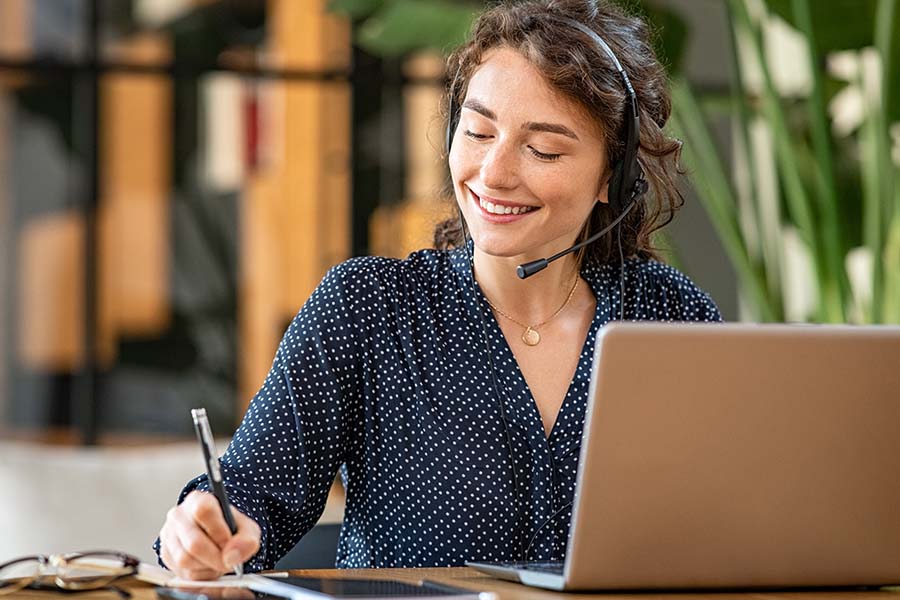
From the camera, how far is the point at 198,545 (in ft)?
3.86

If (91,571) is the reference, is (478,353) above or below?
above

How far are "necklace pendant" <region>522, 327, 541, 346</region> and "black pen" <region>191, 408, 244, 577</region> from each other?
57 cm

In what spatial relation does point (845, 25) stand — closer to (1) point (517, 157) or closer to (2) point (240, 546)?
(1) point (517, 157)

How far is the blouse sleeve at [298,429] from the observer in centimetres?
147

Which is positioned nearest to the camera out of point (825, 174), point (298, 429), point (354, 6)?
point (298, 429)

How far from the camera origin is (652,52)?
5.86 feet

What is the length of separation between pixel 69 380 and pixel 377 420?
2.90 m

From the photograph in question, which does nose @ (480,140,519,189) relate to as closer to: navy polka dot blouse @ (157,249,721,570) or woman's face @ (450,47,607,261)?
woman's face @ (450,47,607,261)

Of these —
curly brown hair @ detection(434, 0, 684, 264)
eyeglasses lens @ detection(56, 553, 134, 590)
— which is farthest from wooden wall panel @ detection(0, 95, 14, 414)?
eyeglasses lens @ detection(56, 553, 134, 590)

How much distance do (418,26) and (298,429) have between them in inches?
77.1

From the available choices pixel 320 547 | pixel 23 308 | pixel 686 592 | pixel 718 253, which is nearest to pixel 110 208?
pixel 23 308

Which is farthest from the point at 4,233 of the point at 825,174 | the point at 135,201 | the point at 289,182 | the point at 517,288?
the point at 517,288

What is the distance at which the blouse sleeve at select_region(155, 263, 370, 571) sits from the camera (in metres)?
1.47

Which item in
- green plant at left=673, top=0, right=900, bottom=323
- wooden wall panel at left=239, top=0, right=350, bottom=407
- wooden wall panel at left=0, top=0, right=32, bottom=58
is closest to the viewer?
green plant at left=673, top=0, right=900, bottom=323
